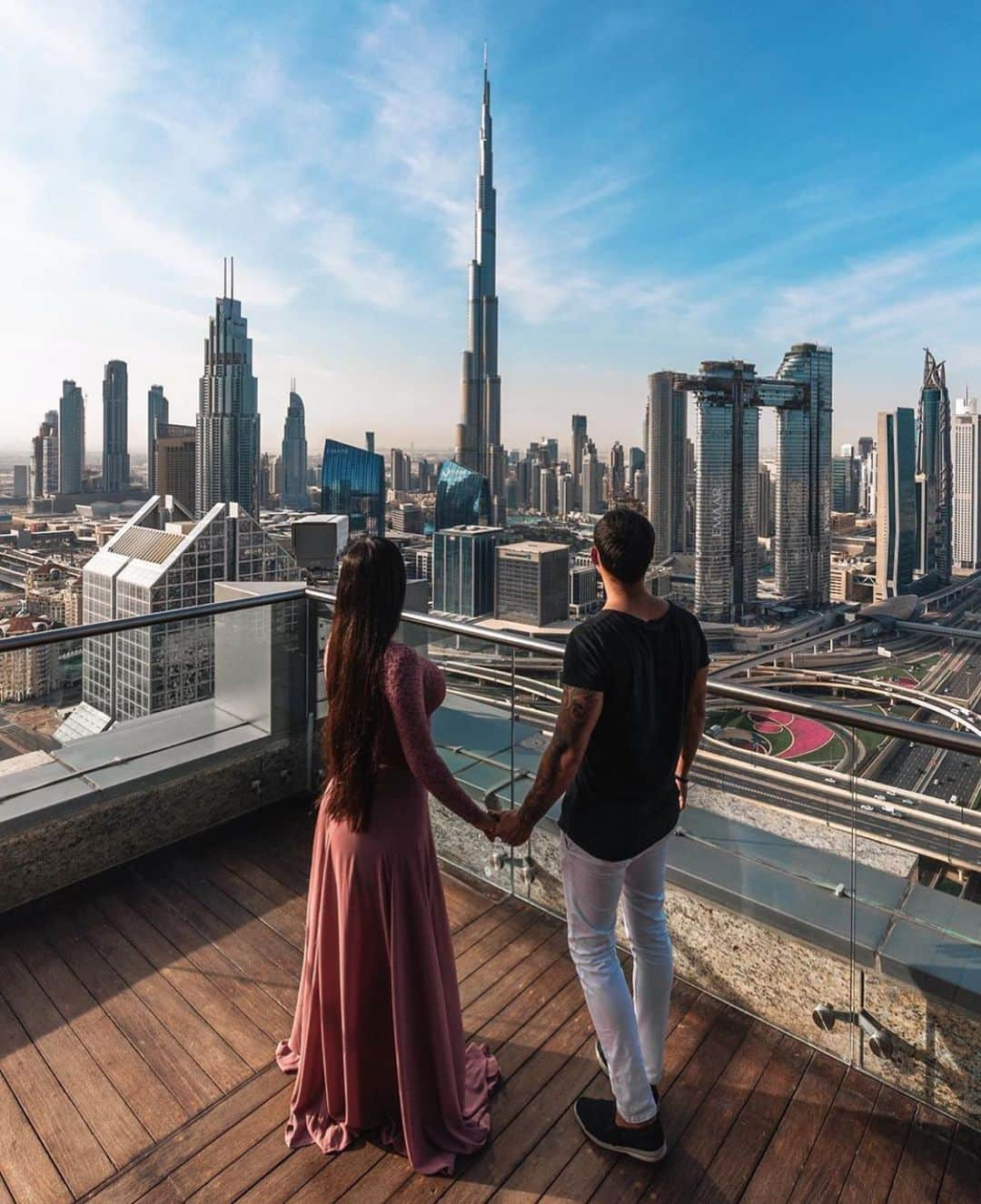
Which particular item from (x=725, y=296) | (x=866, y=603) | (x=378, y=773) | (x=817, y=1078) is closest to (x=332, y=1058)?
(x=378, y=773)

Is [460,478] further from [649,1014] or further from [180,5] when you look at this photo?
[649,1014]

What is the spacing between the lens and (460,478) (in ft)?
209

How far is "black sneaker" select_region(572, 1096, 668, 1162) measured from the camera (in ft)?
5.32

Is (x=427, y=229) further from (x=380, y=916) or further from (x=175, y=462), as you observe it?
(x=380, y=916)

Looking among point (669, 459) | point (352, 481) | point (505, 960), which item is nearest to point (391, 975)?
point (505, 960)

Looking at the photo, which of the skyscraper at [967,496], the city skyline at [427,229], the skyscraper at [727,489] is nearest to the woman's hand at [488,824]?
the city skyline at [427,229]

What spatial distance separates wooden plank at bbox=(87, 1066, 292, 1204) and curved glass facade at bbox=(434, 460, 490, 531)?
58.9 meters

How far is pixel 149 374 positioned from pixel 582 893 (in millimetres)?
74487

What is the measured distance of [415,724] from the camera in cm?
151

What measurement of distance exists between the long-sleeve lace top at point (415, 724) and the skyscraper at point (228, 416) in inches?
1693

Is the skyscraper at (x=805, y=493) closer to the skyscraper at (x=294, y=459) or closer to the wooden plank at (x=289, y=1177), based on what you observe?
the skyscraper at (x=294, y=459)

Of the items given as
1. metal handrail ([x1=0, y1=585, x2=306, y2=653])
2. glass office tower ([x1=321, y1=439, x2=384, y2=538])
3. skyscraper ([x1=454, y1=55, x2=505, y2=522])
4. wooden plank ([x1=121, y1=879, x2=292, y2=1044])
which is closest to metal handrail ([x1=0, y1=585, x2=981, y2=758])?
metal handrail ([x1=0, y1=585, x2=306, y2=653])

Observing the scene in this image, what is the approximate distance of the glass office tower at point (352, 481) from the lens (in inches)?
2464

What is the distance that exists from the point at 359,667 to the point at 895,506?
5275cm
